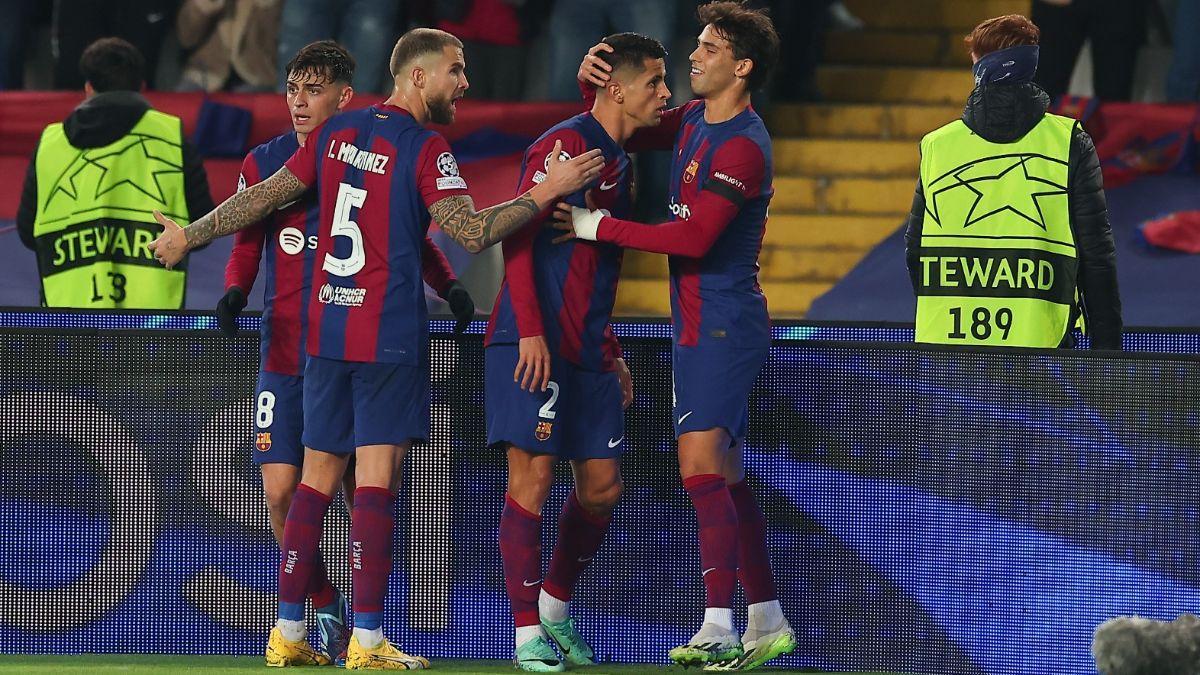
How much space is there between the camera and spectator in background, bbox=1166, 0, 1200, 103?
11.8 meters

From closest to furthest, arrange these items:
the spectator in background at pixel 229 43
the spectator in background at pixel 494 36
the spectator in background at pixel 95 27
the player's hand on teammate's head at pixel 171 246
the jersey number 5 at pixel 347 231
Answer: the jersey number 5 at pixel 347 231, the player's hand on teammate's head at pixel 171 246, the spectator in background at pixel 494 36, the spectator in background at pixel 95 27, the spectator in background at pixel 229 43

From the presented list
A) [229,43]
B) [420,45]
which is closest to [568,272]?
[420,45]

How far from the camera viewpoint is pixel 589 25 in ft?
37.0

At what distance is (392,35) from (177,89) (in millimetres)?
1490

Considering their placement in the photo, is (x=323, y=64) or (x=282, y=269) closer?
(x=282, y=269)

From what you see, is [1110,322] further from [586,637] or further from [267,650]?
[267,650]

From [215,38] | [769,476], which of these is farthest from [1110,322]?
[215,38]

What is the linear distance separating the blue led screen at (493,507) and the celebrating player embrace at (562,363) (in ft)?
0.95

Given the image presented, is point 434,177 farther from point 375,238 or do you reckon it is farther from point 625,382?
point 625,382

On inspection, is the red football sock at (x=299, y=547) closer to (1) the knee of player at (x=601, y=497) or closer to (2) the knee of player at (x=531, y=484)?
(2) the knee of player at (x=531, y=484)

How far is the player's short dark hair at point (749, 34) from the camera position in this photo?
22.0 ft

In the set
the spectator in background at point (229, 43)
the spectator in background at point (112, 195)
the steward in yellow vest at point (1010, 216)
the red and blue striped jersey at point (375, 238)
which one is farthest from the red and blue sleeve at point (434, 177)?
the spectator in background at point (229, 43)

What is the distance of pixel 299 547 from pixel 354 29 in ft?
18.4

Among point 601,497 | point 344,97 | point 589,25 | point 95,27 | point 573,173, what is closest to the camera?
point 573,173
